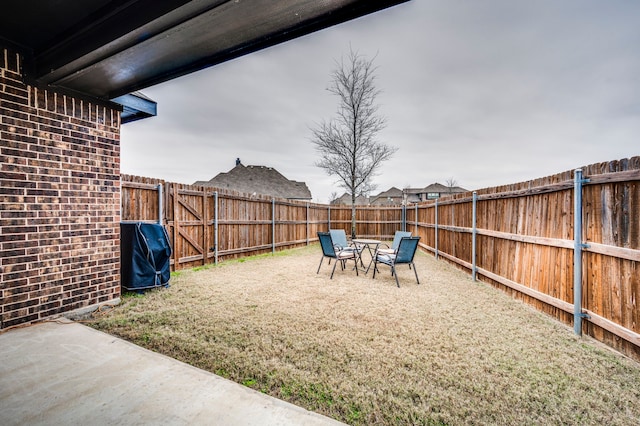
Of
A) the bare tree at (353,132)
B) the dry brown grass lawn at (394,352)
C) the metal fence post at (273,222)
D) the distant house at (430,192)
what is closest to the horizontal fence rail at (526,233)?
the metal fence post at (273,222)

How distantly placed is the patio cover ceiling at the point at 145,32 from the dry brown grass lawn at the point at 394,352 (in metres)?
2.62

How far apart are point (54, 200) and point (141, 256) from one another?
1.57 m

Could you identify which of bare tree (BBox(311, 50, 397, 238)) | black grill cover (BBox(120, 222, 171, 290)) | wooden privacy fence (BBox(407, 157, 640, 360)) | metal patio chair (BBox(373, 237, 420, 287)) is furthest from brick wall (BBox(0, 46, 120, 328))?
bare tree (BBox(311, 50, 397, 238))

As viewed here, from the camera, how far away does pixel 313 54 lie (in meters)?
7.96

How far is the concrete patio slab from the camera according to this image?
1.41 meters

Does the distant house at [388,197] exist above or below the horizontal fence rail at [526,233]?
above

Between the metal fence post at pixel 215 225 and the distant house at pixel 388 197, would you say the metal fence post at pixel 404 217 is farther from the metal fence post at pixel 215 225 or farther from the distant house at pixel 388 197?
the distant house at pixel 388 197

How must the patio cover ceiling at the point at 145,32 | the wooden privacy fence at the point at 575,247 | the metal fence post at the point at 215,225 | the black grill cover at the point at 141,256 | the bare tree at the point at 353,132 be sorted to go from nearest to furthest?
the patio cover ceiling at the point at 145,32 < the wooden privacy fence at the point at 575,247 < the black grill cover at the point at 141,256 < the metal fence post at the point at 215,225 < the bare tree at the point at 353,132

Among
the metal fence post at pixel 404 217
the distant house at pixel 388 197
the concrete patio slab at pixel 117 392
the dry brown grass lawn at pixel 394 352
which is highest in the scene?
the distant house at pixel 388 197

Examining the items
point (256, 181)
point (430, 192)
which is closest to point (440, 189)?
point (430, 192)

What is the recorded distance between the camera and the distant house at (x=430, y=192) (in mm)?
38094

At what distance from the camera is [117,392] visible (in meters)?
1.63

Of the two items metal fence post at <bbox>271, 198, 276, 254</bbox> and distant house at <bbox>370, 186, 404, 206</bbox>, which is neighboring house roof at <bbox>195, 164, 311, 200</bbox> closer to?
metal fence post at <bbox>271, 198, 276, 254</bbox>

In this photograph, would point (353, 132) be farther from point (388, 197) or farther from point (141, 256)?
point (388, 197)
